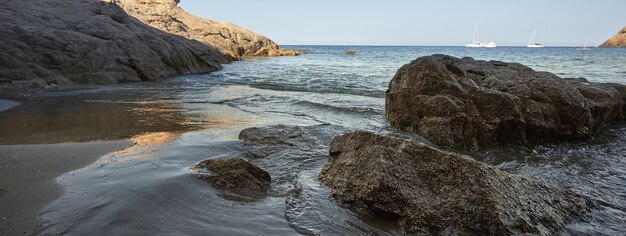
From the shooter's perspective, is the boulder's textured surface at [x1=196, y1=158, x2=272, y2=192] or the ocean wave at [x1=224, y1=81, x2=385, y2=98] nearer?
the boulder's textured surface at [x1=196, y1=158, x2=272, y2=192]

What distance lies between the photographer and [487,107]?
6535 mm

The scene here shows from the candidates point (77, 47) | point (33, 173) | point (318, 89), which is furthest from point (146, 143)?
point (77, 47)

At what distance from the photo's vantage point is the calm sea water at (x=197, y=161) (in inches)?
123

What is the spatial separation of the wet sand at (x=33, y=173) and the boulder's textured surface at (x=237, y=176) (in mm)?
1372

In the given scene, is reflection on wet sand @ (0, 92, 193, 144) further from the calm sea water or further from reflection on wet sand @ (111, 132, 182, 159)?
reflection on wet sand @ (111, 132, 182, 159)

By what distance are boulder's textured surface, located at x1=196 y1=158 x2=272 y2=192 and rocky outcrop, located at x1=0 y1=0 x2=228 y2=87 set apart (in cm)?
1028

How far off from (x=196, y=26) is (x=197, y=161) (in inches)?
1736

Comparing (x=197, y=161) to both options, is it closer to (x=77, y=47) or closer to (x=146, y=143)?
(x=146, y=143)

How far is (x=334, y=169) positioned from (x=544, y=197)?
6.65 ft

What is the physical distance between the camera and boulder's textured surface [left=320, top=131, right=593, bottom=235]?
3.12 m

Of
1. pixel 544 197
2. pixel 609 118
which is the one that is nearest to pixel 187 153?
pixel 544 197

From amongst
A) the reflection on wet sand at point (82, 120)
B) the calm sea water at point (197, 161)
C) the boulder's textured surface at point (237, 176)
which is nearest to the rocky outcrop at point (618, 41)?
the calm sea water at point (197, 161)

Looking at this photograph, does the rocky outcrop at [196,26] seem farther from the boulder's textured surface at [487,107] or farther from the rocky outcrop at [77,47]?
the boulder's textured surface at [487,107]

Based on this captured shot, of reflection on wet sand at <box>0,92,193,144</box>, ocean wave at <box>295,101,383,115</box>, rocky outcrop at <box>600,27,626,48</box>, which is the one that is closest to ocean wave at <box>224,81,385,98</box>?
ocean wave at <box>295,101,383,115</box>
